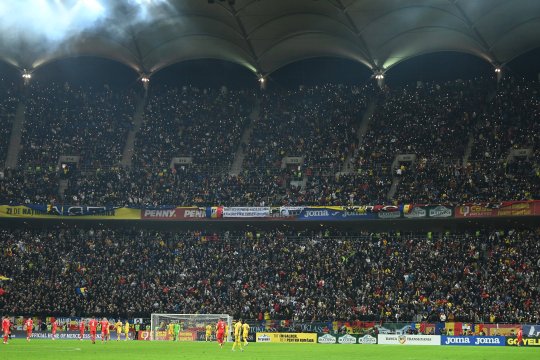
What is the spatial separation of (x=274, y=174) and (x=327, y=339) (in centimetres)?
1965

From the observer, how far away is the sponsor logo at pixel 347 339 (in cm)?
6372

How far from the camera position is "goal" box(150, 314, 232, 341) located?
6756 centimetres

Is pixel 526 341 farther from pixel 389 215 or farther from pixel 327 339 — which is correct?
pixel 389 215

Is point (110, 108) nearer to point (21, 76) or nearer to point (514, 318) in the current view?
point (21, 76)

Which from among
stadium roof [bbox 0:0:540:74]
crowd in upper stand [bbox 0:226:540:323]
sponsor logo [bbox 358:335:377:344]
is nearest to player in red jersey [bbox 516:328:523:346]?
crowd in upper stand [bbox 0:226:540:323]

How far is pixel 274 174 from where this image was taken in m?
79.7

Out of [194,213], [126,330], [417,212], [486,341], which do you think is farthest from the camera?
[194,213]

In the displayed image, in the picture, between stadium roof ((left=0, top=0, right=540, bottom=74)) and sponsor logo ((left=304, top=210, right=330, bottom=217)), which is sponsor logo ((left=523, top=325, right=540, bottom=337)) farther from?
stadium roof ((left=0, top=0, right=540, bottom=74))

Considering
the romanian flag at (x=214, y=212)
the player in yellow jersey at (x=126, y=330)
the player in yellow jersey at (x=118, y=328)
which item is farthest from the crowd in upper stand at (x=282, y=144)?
the player in yellow jersey at (x=126, y=330)

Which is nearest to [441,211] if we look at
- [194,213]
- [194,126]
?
[194,213]

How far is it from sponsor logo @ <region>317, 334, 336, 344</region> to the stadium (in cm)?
26

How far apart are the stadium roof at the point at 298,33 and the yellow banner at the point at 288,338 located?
84.0 ft

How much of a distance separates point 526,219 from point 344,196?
14.5 m

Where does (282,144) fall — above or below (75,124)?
below
